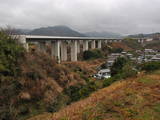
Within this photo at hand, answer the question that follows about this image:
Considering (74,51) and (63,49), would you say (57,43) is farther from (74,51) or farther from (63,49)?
(74,51)

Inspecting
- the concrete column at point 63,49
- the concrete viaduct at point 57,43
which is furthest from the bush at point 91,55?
the concrete column at point 63,49

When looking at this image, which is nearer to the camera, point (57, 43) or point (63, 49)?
point (57, 43)

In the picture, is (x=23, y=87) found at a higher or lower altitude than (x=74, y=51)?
lower

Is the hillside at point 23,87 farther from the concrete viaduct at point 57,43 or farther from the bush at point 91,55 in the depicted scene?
the bush at point 91,55

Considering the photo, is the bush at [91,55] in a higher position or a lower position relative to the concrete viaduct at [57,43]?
lower

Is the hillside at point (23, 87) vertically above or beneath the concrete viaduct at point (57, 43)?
beneath

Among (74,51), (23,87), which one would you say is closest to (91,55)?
(74,51)

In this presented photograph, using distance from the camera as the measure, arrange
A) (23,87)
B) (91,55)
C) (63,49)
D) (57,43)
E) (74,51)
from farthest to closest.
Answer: (91,55)
(74,51)
(63,49)
(57,43)
(23,87)

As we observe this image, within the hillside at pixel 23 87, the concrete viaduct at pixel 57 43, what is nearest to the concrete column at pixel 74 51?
the concrete viaduct at pixel 57 43

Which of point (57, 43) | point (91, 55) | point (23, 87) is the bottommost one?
point (23, 87)

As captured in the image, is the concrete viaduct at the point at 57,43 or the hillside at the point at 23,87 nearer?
the hillside at the point at 23,87

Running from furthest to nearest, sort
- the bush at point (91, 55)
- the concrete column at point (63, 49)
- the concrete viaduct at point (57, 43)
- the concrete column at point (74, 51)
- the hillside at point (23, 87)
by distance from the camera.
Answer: the bush at point (91, 55)
the concrete column at point (74, 51)
the concrete column at point (63, 49)
the concrete viaduct at point (57, 43)
the hillside at point (23, 87)

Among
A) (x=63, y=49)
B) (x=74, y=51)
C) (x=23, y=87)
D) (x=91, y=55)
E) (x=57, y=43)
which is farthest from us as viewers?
(x=91, y=55)

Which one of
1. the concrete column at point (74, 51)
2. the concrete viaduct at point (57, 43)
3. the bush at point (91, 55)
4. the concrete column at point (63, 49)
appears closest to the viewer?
the concrete viaduct at point (57, 43)
